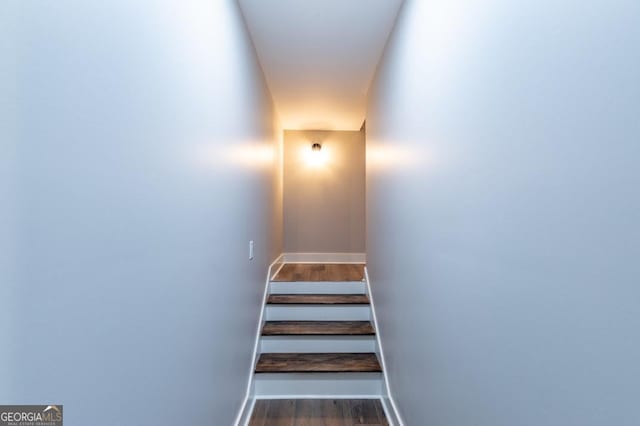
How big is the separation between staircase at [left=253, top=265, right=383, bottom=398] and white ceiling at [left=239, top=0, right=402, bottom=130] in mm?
1805

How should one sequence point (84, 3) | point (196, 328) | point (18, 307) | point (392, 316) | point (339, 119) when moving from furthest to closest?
1. point (339, 119)
2. point (392, 316)
3. point (196, 328)
4. point (84, 3)
5. point (18, 307)

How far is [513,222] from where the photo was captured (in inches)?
29.0

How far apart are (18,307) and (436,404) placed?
4.29ft

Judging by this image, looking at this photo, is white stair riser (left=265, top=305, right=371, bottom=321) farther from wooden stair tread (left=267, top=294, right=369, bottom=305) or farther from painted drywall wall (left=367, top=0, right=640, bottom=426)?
painted drywall wall (left=367, top=0, right=640, bottom=426)

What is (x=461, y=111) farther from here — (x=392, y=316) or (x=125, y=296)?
(x=392, y=316)

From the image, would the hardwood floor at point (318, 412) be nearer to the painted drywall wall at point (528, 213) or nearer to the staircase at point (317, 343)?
the staircase at point (317, 343)

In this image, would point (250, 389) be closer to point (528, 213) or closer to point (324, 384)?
point (324, 384)

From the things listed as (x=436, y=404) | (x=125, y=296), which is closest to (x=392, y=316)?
(x=436, y=404)

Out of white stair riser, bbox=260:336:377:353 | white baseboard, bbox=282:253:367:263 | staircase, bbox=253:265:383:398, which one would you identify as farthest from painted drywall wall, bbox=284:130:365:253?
white stair riser, bbox=260:336:377:353

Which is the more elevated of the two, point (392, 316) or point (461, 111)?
point (461, 111)

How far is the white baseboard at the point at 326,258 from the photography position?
4293mm

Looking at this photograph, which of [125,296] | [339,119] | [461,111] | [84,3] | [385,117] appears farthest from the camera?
[339,119]

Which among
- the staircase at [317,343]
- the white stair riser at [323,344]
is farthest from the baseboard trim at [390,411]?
the white stair riser at [323,344]

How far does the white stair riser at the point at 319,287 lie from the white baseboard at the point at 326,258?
4.03 ft
